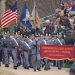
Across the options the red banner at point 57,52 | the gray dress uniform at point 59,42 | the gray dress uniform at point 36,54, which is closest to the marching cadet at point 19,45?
the gray dress uniform at point 36,54

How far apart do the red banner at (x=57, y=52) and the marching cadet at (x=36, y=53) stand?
370 millimetres

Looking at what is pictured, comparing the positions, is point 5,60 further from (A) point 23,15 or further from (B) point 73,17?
(B) point 73,17

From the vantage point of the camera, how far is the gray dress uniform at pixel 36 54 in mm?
15755

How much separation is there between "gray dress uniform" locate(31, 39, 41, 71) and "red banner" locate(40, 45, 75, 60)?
359 mm

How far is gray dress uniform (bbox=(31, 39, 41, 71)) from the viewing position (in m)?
15.8

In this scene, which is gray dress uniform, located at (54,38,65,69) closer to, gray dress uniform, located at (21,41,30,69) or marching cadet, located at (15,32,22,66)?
gray dress uniform, located at (21,41,30,69)

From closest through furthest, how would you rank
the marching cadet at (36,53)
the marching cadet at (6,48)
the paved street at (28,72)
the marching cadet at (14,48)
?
the paved street at (28,72) < the marching cadet at (36,53) < the marching cadet at (14,48) < the marching cadet at (6,48)

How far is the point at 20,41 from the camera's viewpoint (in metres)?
16.2

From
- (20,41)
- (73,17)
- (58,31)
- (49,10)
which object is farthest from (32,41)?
(49,10)

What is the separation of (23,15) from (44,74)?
5233mm

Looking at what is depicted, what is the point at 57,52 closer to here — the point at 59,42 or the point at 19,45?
the point at 59,42

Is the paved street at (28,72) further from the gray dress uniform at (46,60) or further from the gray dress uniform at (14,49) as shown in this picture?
the gray dress uniform at (14,49)

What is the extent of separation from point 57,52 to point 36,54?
1.28m

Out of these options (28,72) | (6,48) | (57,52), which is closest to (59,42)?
(57,52)
